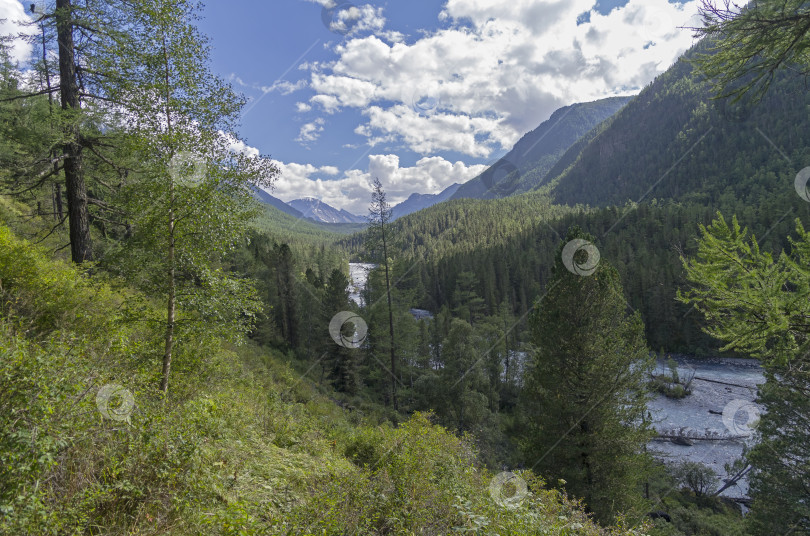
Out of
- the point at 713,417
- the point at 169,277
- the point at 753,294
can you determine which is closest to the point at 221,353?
the point at 169,277

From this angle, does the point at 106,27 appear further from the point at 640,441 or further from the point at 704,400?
A: the point at 704,400

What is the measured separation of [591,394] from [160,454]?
11.6 m

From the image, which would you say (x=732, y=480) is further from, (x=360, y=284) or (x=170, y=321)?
(x=360, y=284)

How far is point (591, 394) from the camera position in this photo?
11.2m

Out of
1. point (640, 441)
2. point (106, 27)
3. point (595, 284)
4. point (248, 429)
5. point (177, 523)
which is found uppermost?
point (106, 27)

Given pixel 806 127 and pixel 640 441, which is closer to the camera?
pixel 640 441

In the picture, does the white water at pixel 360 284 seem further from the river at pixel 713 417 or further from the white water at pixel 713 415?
the white water at pixel 713 415

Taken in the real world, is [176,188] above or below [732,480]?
above

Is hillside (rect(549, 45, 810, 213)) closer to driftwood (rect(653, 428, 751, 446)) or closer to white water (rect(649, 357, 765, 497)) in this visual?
white water (rect(649, 357, 765, 497))

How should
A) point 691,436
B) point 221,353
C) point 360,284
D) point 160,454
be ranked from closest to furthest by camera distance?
point 160,454 < point 221,353 < point 691,436 < point 360,284

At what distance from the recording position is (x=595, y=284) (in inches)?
462

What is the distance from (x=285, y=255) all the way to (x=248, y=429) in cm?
2949

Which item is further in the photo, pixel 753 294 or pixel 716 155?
pixel 716 155

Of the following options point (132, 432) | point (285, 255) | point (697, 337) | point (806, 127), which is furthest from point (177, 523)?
point (806, 127)
